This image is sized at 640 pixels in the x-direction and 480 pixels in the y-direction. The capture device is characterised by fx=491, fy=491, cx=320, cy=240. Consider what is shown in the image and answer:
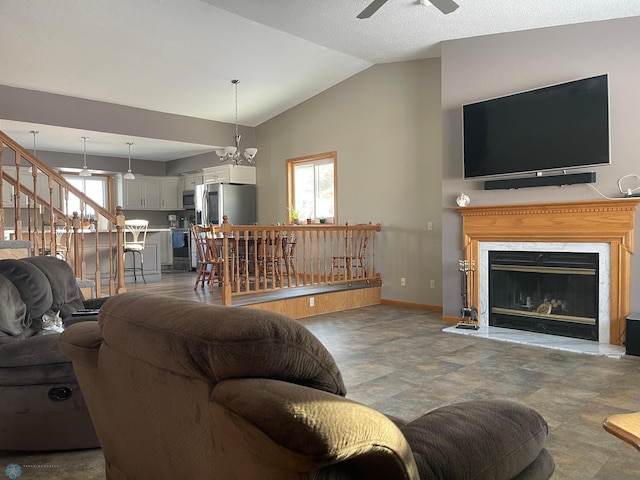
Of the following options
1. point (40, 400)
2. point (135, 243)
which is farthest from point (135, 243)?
point (40, 400)

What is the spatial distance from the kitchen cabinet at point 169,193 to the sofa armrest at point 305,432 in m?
10.9

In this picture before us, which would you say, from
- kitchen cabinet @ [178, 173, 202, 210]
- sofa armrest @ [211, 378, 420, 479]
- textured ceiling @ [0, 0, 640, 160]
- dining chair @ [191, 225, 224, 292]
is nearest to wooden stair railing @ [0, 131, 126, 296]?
dining chair @ [191, 225, 224, 292]

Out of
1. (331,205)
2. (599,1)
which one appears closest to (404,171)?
(331,205)

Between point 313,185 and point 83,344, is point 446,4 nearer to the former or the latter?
point 83,344

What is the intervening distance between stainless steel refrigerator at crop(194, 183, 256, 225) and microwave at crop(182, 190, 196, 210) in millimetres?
1387

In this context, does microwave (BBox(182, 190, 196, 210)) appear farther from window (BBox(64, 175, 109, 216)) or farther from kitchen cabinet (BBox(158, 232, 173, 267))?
window (BBox(64, 175, 109, 216))

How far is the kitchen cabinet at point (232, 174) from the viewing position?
29.6ft

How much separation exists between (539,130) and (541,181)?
0.50 meters

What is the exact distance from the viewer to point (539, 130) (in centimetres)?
478

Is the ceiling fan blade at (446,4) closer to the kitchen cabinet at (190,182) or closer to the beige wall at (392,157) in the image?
the beige wall at (392,157)

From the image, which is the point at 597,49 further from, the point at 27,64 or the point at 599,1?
the point at 27,64

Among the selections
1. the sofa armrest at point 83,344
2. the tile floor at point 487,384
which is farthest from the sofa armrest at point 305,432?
the tile floor at point 487,384

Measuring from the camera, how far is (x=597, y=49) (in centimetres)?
450

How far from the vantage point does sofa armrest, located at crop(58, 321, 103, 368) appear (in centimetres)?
144
